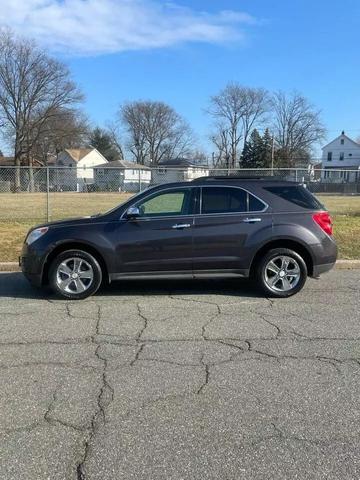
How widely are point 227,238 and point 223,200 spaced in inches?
23.4

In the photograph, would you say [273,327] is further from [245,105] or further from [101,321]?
[245,105]

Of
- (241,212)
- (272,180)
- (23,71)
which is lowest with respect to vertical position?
(241,212)

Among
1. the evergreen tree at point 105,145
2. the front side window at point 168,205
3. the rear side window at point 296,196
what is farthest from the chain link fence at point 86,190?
the evergreen tree at point 105,145

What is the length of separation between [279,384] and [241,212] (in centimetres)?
349

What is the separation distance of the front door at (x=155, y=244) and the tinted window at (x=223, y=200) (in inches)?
12.3

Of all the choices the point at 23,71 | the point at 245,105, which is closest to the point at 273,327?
the point at 23,71

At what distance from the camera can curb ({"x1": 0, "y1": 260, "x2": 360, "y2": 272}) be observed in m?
9.48

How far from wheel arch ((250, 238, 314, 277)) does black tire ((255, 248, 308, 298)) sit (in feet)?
0.23

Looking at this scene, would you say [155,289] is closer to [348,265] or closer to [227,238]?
[227,238]

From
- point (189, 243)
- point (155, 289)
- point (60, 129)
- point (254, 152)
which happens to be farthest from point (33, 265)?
point (254, 152)

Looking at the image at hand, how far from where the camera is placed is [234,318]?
6.19 metres

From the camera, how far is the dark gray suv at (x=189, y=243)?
711 centimetres

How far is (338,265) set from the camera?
9.83 metres

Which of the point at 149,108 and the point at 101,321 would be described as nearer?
the point at 101,321
